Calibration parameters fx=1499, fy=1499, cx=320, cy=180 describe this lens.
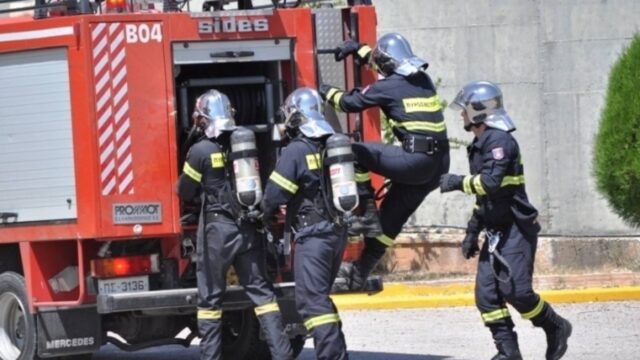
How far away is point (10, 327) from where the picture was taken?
33.6 ft

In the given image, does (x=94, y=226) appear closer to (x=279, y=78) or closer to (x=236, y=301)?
(x=236, y=301)

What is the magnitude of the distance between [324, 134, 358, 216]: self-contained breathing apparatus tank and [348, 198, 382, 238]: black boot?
1.11ft

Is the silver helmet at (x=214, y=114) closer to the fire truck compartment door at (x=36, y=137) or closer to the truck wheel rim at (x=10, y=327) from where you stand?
the fire truck compartment door at (x=36, y=137)

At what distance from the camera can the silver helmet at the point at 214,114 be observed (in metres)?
9.51

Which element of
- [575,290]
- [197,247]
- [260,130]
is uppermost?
[260,130]

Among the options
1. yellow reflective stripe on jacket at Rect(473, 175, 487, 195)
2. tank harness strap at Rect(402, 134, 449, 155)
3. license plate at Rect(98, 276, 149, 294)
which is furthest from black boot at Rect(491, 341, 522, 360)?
license plate at Rect(98, 276, 149, 294)

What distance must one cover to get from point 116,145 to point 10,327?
5.45 ft

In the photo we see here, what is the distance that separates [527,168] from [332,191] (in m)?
6.89

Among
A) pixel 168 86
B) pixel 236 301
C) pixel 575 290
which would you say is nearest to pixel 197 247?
pixel 236 301

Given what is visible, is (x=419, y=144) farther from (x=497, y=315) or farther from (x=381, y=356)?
(x=381, y=356)

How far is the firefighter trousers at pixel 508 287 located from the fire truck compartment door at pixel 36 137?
2.66 metres

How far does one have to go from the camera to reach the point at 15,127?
9797mm

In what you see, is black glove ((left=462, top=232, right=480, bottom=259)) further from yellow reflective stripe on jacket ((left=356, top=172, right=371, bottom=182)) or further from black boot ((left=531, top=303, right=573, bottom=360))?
yellow reflective stripe on jacket ((left=356, top=172, right=371, bottom=182))

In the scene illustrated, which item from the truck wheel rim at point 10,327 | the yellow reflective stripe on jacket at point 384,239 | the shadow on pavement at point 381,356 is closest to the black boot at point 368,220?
the yellow reflective stripe on jacket at point 384,239
